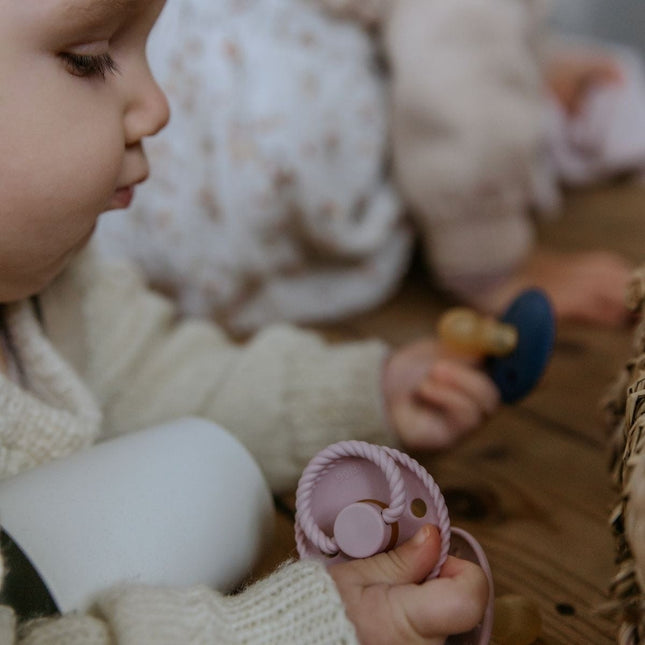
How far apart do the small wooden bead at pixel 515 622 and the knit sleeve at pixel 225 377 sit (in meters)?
0.21

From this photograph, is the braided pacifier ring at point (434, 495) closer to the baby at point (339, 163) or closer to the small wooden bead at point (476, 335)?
the small wooden bead at point (476, 335)

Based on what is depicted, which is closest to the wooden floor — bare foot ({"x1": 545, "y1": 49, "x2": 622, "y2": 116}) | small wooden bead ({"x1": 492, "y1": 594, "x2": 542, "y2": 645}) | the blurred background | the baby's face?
small wooden bead ({"x1": 492, "y1": 594, "x2": 542, "y2": 645})

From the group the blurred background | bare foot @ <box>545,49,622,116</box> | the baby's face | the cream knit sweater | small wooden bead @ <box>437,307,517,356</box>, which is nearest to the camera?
the baby's face

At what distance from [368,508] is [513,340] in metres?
0.28

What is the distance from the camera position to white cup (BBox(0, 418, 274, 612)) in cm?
38

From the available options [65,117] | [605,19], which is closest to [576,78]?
[605,19]

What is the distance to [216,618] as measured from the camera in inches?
13.9

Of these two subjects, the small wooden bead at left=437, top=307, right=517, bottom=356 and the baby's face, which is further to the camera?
the small wooden bead at left=437, top=307, right=517, bottom=356

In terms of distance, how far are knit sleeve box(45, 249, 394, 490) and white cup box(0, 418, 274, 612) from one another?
0.45 feet

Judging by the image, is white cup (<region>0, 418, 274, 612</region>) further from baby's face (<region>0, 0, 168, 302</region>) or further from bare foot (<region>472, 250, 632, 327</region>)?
bare foot (<region>472, 250, 632, 327</region>)

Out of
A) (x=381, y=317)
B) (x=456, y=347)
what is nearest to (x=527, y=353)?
(x=456, y=347)

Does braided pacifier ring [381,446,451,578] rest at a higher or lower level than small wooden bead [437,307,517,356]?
higher

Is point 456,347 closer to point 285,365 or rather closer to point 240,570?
point 285,365

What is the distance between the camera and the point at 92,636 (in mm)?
338
